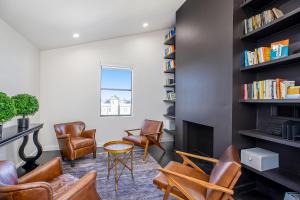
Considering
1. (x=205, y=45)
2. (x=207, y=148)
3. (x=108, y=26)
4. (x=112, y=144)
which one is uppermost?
(x=108, y=26)

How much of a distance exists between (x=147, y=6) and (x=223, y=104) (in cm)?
233

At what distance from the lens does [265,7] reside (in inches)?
90.5

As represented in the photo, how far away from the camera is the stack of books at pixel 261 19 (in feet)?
6.59

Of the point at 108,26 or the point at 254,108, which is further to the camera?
the point at 108,26

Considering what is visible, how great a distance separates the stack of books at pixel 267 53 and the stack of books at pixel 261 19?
30 centimetres

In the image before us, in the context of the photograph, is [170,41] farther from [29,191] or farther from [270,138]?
[29,191]

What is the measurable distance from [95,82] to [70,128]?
4.37ft

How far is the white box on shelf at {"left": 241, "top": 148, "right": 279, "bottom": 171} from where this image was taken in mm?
2037

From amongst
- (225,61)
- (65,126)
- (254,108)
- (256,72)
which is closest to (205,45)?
(225,61)

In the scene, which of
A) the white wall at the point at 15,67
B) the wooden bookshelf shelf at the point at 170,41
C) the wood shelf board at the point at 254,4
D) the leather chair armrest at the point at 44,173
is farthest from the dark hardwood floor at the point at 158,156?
the wooden bookshelf shelf at the point at 170,41

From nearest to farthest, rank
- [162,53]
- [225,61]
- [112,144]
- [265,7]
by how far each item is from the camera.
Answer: [265,7] → [225,61] → [112,144] → [162,53]

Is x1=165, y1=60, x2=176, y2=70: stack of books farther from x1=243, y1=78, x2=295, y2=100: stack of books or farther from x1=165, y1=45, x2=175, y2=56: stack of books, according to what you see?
x1=243, y1=78, x2=295, y2=100: stack of books

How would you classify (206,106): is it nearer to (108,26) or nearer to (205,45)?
(205,45)

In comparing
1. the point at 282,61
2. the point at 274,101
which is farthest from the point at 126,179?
the point at 282,61
